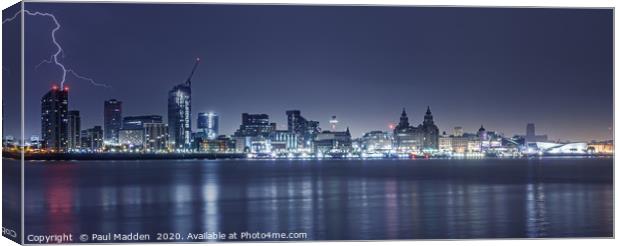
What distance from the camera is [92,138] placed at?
30250 millimetres

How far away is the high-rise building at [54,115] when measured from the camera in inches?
613

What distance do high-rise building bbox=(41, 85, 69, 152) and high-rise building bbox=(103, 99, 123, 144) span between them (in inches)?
40.2

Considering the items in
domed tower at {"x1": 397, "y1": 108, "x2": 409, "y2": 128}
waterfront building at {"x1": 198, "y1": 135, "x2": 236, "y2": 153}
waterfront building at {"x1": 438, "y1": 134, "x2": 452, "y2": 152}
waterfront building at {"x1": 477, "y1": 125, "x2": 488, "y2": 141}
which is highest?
domed tower at {"x1": 397, "y1": 108, "x2": 409, "y2": 128}

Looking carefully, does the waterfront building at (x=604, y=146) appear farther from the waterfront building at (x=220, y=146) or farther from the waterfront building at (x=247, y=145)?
the waterfront building at (x=220, y=146)

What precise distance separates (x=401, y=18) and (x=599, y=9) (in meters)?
2.59

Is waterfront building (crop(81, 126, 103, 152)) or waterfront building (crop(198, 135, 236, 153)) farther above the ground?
waterfront building (crop(81, 126, 103, 152))

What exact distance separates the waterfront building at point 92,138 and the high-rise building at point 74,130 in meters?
0.21

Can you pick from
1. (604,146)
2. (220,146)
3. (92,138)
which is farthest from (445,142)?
(220,146)

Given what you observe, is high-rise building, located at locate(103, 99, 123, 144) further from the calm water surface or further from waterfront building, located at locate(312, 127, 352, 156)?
waterfront building, located at locate(312, 127, 352, 156)

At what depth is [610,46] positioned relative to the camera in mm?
12195

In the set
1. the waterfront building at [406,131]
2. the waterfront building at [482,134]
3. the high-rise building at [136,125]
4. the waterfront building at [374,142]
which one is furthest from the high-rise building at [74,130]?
the waterfront building at [482,134]

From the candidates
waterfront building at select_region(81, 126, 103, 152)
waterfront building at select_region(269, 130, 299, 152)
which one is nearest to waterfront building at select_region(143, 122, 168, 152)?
waterfront building at select_region(81, 126, 103, 152)

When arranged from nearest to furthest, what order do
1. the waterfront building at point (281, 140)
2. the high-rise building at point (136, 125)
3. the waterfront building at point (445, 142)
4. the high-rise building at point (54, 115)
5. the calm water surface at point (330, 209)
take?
1. the calm water surface at point (330, 209)
2. the high-rise building at point (54, 115)
3. the high-rise building at point (136, 125)
4. the waterfront building at point (445, 142)
5. the waterfront building at point (281, 140)

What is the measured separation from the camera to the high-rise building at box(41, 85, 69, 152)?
1557 cm
